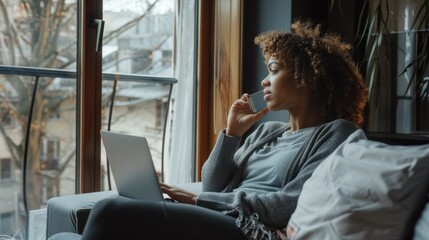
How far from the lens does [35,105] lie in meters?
2.53

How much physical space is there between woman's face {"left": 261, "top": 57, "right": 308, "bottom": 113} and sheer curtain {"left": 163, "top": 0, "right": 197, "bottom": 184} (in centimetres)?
119

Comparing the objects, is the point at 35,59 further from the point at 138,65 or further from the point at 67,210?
the point at 67,210

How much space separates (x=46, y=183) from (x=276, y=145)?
1282mm

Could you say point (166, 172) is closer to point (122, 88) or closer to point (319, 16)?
point (122, 88)

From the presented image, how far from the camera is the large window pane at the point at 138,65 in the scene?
8.92 feet

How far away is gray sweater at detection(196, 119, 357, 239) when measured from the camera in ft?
5.05

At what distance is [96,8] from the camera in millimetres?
2535

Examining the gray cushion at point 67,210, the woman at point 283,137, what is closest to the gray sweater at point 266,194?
the woman at point 283,137

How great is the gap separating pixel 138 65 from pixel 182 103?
1.12 feet

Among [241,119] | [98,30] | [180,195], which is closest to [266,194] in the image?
[180,195]

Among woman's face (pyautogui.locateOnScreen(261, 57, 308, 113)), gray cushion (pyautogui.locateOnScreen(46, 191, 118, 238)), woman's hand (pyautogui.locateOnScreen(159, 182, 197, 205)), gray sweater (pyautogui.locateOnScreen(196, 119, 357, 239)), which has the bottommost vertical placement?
gray cushion (pyautogui.locateOnScreen(46, 191, 118, 238))

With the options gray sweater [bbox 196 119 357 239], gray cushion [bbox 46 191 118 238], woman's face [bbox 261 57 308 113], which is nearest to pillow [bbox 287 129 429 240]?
gray sweater [bbox 196 119 357 239]

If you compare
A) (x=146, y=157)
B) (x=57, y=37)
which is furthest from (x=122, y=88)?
(x=146, y=157)

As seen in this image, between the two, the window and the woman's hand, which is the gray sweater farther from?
the window
